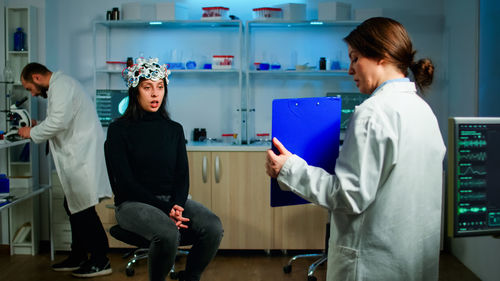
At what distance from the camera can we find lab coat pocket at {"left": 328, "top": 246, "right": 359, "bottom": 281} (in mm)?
1455

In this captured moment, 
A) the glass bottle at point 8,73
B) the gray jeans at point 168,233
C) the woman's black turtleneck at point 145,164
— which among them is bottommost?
the gray jeans at point 168,233

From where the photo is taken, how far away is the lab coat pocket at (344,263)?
146 centimetres

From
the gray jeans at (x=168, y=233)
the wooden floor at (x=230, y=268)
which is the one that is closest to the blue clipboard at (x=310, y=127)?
the gray jeans at (x=168, y=233)

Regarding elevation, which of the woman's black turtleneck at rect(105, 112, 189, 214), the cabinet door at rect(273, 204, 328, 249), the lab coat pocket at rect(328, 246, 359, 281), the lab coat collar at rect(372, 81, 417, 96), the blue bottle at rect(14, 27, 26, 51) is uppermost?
the blue bottle at rect(14, 27, 26, 51)

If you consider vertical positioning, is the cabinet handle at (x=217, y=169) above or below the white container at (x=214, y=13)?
below

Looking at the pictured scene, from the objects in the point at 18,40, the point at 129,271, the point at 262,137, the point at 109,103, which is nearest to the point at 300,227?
the point at 262,137

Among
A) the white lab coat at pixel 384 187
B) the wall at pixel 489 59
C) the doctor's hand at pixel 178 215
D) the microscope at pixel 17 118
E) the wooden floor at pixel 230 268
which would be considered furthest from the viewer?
the microscope at pixel 17 118

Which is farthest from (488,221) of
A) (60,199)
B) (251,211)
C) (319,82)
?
(60,199)

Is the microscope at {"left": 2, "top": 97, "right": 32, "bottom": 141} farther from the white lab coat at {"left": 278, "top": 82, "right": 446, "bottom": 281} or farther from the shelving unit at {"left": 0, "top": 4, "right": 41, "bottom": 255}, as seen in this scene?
the white lab coat at {"left": 278, "top": 82, "right": 446, "bottom": 281}

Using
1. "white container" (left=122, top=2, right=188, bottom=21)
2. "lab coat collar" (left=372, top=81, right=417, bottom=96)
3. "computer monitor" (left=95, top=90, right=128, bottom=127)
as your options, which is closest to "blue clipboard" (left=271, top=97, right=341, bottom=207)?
"lab coat collar" (left=372, top=81, right=417, bottom=96)

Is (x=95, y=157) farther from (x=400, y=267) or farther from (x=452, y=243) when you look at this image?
(x=452, y=243)

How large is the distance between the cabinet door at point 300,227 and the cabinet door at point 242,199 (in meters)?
0.08

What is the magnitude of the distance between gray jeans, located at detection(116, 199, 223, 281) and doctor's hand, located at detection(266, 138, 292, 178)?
3.13 ft

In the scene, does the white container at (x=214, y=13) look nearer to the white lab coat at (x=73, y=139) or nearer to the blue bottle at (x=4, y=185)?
the white lab coat at (x=73, y=139)
